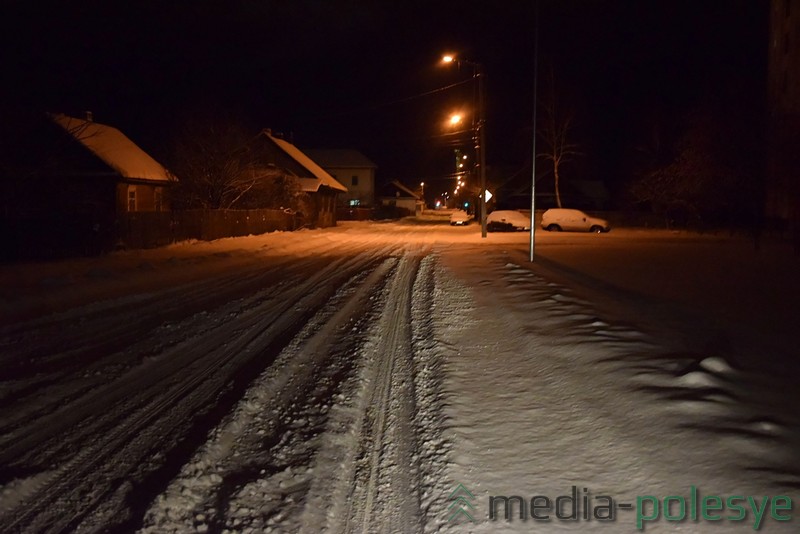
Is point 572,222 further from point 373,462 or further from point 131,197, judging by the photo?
point 373,462

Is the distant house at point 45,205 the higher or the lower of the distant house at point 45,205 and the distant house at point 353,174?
the lower

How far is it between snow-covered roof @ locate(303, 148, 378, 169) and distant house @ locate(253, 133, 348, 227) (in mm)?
32949

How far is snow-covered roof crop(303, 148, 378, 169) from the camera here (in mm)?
90875

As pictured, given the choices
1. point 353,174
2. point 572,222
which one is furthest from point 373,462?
point 353,174

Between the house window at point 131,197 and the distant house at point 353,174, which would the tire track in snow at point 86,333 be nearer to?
the house window at point 131,197

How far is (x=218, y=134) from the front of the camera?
34.3 meters

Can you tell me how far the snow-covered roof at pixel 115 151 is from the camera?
30156 mm

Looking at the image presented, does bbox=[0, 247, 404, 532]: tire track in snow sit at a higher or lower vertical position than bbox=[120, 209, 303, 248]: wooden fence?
lower

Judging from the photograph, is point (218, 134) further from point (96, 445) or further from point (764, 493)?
point (764, 493)

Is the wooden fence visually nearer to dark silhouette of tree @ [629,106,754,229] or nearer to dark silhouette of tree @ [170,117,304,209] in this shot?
A: dark silhouette of tree @ [170,117,304,209]

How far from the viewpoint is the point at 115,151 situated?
32438mm

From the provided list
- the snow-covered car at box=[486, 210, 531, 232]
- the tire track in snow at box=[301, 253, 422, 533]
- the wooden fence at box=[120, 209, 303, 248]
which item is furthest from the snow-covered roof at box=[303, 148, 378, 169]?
the tire track in snow at box=[301, 253, 422, 533]

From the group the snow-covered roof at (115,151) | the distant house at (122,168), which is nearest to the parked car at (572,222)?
the distant house at (122,168)

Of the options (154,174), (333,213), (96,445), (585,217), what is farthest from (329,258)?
(333,213)
